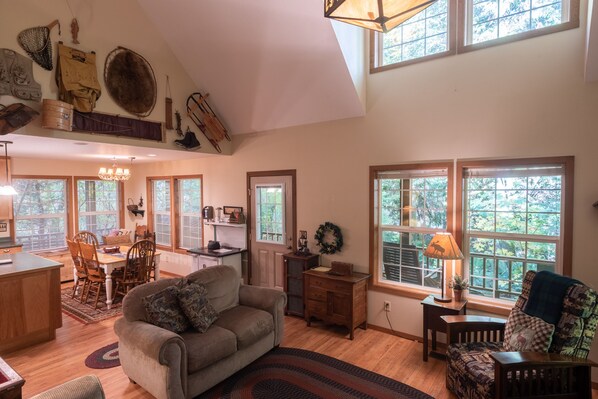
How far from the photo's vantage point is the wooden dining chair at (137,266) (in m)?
4.75

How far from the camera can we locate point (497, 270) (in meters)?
3.29

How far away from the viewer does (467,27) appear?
3330mm

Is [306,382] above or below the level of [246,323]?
below

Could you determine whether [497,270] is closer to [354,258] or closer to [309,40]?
[354,258]

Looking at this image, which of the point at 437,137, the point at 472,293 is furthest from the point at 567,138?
the point at 472,293

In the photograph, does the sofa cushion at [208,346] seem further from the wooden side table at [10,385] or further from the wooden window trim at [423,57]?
the wooden window trim at [423,57]

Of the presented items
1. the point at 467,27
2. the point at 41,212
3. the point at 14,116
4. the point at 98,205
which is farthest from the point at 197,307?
the point at 98,205

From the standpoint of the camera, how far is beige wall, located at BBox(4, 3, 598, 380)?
9.21 feet

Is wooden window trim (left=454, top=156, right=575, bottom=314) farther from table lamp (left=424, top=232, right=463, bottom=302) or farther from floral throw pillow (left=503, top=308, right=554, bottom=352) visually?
floral throw pillow (left=503, top=308, right=554, bottom=352)

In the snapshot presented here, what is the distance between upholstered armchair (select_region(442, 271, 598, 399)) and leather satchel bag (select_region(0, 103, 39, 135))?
430 centimetres

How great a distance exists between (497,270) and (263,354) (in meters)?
2.56

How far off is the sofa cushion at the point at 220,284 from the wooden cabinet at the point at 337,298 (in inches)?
38.5

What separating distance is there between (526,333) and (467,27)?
295cm

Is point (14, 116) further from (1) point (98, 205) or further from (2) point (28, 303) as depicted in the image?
(1) point (98, 205)
